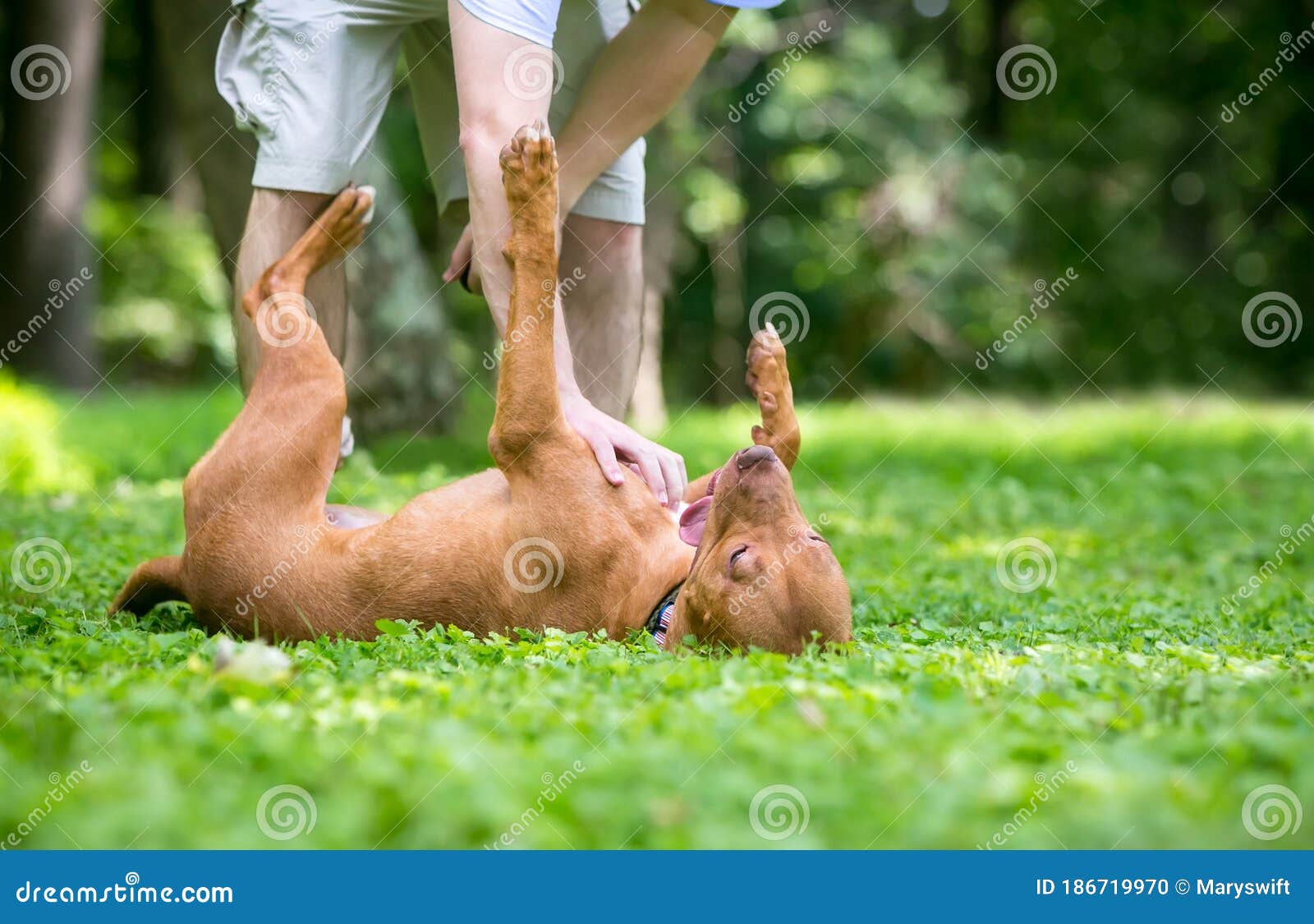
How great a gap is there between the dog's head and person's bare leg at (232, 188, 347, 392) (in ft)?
5.85

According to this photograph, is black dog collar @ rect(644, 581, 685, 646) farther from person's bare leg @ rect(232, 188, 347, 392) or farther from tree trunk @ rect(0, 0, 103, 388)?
tree trunk @ rect(0, 0, 103, 388)

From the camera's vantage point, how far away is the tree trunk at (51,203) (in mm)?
17078

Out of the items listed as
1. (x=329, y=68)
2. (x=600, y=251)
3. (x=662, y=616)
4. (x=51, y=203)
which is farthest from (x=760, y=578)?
(x=51, y=203)

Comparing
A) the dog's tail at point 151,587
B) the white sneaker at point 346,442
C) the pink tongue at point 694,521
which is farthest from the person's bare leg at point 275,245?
the pink tongue at point 694,521

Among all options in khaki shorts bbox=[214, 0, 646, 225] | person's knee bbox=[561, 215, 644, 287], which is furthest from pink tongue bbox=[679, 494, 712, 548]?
khaki shorts bbox=[214, 0, 646, 225]

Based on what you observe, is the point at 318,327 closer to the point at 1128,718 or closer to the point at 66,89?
the point at 1128,718

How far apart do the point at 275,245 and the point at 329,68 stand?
0.63 metres

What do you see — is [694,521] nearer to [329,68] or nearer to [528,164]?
[528,164]

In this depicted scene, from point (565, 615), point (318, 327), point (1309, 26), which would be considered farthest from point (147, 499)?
point (1309, 26)

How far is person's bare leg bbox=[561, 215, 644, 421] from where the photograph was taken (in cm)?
508

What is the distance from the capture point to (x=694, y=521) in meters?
4.20

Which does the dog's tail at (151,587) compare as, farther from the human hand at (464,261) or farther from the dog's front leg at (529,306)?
the human hand at (464,261)

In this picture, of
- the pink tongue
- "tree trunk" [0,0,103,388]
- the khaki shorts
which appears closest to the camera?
the pink tongue

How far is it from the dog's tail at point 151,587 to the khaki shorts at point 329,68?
1.34m
